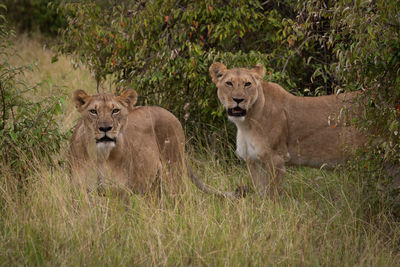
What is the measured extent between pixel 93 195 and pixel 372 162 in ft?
6.55

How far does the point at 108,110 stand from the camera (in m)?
4.53

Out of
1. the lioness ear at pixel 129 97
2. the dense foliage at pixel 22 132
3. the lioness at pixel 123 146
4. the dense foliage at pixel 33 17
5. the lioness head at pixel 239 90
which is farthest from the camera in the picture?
the dense foliage at pixel 33 17

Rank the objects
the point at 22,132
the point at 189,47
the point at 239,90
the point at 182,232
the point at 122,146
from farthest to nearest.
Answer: the point at 189,47, the point at 239,90, the point at 22,132, the point at 122,146, the point at 182,232

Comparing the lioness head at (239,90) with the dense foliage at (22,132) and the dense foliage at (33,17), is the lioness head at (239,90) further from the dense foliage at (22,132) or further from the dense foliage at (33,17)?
the dense foliage at (33,17)

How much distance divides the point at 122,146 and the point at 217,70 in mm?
Result: 1353

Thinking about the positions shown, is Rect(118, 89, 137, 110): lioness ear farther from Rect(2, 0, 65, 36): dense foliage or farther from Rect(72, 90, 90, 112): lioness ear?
Rect(2, 0, 65, 36): dense foliage

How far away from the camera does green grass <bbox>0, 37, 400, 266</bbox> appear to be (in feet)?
12.2

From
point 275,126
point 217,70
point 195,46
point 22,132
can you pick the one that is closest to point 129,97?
point 22,132

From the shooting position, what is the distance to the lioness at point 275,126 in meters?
5.55

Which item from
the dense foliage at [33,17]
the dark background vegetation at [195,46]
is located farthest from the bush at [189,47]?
the dense foliage at [33,17]

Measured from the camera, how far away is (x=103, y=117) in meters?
4.46

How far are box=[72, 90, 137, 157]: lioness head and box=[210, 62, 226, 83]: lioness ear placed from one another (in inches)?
48.8

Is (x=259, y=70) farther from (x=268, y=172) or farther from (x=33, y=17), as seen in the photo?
(x=33, y=17)

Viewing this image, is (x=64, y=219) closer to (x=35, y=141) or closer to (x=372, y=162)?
(x=35, y=141)
